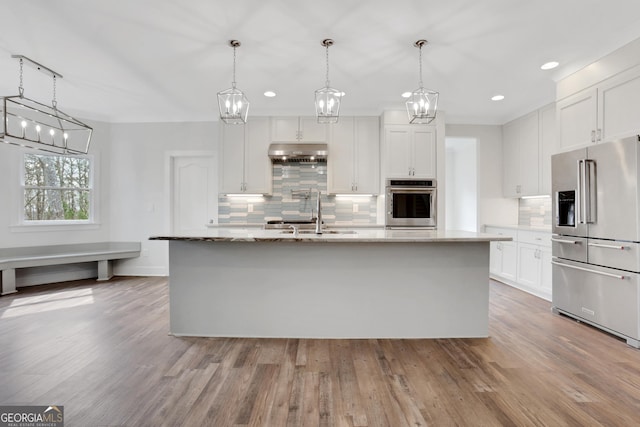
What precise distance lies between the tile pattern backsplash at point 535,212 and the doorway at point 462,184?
0.70 m

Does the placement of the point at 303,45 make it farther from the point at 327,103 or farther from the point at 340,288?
the point at 340,288

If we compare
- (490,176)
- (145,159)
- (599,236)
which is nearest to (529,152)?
(490,176)

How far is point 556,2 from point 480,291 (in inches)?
92.1

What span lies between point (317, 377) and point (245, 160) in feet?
11.8

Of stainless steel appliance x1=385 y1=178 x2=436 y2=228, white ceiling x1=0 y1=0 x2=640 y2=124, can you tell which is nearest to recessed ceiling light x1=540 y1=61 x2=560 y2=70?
white ceiling x1=0 y1=0 x2=640 y2=124

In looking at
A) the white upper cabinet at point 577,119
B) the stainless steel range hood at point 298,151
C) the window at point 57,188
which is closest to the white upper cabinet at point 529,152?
the white upper cabinet at point 577,119

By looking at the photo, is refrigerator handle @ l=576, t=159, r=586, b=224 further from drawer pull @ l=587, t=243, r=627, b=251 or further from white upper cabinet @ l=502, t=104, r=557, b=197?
white upper cabinet @ l=502, t=104, r=557, b=197

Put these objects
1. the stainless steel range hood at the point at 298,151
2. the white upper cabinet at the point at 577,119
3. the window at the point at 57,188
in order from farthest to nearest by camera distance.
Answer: the window at the point at 57,188, the stainless steel range hood at the point at 298,151, the white upper cabinet at the point at 577,119

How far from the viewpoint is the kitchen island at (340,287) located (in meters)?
2.73

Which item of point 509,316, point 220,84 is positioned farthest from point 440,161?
point 220,84

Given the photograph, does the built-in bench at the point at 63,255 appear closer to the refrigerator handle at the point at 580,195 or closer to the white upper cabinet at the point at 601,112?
the refrigerator handle at the point at 580,195

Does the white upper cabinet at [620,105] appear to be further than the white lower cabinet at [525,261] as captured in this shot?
No

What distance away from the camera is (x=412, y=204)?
15.2 ft

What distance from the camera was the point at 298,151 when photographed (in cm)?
462
